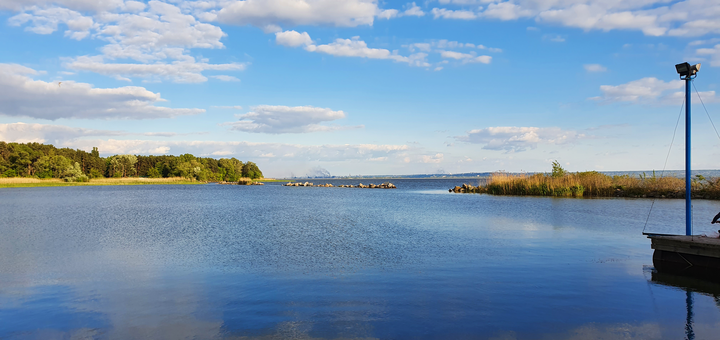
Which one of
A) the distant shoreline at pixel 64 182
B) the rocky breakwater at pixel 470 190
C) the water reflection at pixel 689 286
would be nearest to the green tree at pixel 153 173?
the distant shoreline at pixel 64 182

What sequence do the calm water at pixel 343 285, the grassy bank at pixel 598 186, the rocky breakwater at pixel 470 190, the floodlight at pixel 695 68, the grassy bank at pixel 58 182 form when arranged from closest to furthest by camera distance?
the calm water at pixel 343 285
the floodlight at pixel 695 68
the grassy bank at pixel 598 186
the rocky breakwater at pixel 470 190
the grassy bank at pixel 58 182

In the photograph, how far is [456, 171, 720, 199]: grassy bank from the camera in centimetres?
3497

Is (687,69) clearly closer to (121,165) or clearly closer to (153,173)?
(121,165)

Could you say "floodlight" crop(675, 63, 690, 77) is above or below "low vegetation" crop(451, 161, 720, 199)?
above

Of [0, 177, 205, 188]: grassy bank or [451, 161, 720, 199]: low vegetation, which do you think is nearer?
[451, 161, 720, 199]: low vegetation

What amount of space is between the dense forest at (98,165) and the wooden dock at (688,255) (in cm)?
10369

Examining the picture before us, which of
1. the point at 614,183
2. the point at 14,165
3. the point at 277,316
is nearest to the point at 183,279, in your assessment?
the point at 277,316

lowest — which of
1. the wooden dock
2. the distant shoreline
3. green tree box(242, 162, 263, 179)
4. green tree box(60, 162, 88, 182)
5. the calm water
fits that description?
the calm water

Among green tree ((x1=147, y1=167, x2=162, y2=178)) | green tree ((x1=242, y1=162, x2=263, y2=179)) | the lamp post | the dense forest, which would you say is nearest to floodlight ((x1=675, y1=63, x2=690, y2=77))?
the lamp post

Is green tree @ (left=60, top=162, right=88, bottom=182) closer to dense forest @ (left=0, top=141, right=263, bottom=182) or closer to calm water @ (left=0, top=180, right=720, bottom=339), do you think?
dense forest @ (left=0, top=141, right=263, bottom=182)

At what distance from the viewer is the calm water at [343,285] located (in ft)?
22.6

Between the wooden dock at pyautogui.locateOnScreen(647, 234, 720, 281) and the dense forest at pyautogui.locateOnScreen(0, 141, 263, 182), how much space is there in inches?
4082

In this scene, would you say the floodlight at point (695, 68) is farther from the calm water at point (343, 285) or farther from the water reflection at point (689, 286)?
the water reflection at point (689, 286)

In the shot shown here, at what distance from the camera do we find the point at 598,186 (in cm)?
3912
